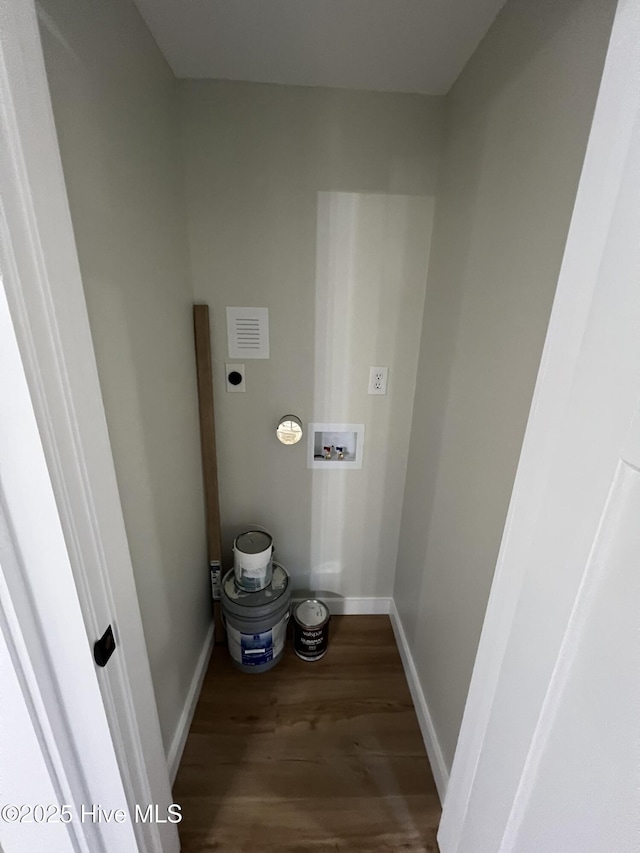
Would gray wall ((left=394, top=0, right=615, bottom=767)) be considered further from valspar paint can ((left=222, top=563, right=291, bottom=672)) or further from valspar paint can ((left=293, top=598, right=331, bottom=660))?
valspar paint can ((left=222, top=563, right=291, bottom=672))

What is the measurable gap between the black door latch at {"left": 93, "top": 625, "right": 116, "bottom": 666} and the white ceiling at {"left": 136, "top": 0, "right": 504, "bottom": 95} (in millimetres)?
1321

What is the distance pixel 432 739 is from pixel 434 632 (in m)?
0.34

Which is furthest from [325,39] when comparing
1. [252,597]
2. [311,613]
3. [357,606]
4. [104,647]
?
[357,606]

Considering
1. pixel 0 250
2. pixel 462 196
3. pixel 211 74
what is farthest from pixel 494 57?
pixel 0 250

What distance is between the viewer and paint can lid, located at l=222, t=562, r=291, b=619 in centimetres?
146

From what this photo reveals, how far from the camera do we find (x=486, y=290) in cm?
95

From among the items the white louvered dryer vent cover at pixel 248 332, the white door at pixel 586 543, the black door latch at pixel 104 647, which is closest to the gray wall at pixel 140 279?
the white louvered dryer vent cover at pixel 248 332

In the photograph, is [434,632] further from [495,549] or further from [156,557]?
[156,557]

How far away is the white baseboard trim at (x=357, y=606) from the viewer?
1833 mm

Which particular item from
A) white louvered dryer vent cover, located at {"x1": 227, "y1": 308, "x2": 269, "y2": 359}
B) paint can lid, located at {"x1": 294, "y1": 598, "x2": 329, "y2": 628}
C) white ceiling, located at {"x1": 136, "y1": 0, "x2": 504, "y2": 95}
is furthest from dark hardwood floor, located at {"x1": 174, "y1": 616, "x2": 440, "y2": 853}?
white ceiling, located at {"x1": 136, "y1": 0, "x2": 504, "y2": 95}

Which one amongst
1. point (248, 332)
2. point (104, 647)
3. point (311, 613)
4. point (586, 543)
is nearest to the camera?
point (586, 543)

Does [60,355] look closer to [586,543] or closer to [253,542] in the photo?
[586,543]

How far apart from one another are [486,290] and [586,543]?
666 mm

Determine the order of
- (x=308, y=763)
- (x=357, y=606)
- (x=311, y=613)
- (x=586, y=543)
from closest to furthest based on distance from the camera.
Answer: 1. (x=586, y=543)
2. (x=308, y=763)
3. (x=311, y=613)
4. (x=357, y=606)
